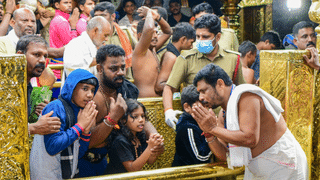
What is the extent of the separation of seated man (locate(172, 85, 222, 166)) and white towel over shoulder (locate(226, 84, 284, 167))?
364 millimetres

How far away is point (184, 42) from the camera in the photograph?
16.3 feet

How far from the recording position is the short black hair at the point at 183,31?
4871 mm

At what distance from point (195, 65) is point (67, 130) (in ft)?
5.32

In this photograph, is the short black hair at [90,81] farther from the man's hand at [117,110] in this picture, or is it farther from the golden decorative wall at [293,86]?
the golden decorative wall at [293,86]

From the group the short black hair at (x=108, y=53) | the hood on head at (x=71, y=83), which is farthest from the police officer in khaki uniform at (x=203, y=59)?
the hood on head at (x=71, y=83)

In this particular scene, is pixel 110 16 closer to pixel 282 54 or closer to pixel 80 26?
pixel 80 26

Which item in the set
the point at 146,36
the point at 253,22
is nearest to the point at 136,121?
the point at 146,36

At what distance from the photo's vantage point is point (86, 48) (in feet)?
14.0

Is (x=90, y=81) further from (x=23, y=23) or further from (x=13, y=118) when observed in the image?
(x=23, y=23)

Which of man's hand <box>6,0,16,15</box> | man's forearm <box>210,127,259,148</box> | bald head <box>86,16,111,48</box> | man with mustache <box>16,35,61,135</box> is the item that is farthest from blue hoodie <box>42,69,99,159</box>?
man's hand <box>6,0,16,15</box>

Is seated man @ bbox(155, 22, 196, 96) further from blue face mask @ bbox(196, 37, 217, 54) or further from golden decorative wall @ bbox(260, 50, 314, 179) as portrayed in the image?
golden decorative wall @ bbox(260, 50, 314, 179)

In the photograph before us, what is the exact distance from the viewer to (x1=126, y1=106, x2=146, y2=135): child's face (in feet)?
11.1

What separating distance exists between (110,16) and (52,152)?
8.64 feet

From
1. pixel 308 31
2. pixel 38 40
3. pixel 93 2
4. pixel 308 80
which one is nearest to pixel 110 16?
pixel 93 2
